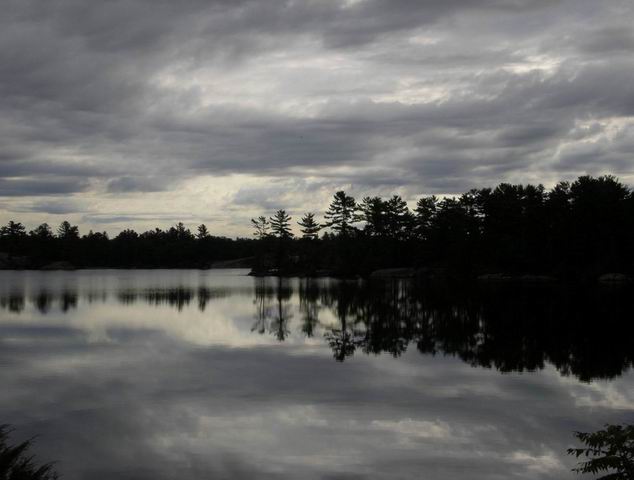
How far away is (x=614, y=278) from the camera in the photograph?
255ft

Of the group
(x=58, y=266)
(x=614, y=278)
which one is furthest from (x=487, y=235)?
(x=58, y=266)

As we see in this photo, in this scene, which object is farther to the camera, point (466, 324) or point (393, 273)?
point (393, 273)

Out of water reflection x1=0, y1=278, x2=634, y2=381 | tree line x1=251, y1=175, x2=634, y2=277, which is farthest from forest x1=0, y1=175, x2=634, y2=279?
water reflection x1=0, y1=278, x2=634, y2=381

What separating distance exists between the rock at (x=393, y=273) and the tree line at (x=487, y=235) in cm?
160

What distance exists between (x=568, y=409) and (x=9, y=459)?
11.7 m

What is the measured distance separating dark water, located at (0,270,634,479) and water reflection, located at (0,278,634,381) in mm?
196

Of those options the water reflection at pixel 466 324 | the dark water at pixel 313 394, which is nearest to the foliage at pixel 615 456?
the dark water at pixel 313 394

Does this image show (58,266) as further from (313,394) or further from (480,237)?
(313,394)

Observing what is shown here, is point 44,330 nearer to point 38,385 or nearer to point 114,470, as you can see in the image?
point 38,385

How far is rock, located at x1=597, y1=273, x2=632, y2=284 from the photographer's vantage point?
77.2 metres

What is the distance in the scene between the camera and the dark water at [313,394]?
11.9 meters

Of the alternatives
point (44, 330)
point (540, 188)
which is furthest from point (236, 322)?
point (540, 188)

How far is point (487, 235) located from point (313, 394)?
3226 inches

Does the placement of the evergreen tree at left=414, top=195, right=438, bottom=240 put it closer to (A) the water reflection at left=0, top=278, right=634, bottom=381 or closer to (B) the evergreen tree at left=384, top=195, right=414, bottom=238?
(B) the evergreen tree at left=384, top=195, right=414, bottom=238
